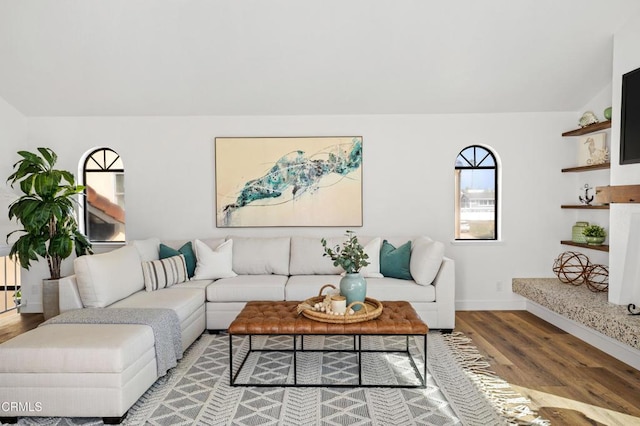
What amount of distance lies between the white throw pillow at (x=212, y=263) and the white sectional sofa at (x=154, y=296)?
0.01 metres

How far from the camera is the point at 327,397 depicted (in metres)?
2.76

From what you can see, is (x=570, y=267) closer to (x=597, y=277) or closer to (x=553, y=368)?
(x=597, y=277)

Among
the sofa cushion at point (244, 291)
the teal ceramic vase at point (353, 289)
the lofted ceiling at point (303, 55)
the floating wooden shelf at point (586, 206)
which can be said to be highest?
the lofted ceiling at point (303, 55)

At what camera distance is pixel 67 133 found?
5035 mm

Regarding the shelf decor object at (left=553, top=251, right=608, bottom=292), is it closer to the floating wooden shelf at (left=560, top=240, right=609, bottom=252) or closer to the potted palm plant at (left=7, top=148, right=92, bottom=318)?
the floating wooden shelf at (left=560, top=240, right=609, bottom=252)

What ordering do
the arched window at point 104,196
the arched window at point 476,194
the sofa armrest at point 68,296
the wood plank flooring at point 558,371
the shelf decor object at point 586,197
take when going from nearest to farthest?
the wood plank flooring at point 558,371, the sofa armrest at point 68,296, the shelf decor object at point 586,197, the arched window at point 476,194, the arched window at point 104,196

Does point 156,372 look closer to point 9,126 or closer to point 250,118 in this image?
point 250,118

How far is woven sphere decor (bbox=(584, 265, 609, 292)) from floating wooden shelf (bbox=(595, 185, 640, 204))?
948mm

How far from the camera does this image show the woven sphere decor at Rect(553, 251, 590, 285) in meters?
4.57

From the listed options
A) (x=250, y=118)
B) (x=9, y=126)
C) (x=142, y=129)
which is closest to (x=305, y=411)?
(x=250, y=118)

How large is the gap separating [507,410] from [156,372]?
2.27 metres

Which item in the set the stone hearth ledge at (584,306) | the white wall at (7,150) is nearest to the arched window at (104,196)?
the white wall at (7,150)

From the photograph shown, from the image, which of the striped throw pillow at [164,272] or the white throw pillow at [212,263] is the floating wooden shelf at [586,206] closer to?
the white throw pillow at [212,263]

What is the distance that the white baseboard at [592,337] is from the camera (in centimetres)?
328
